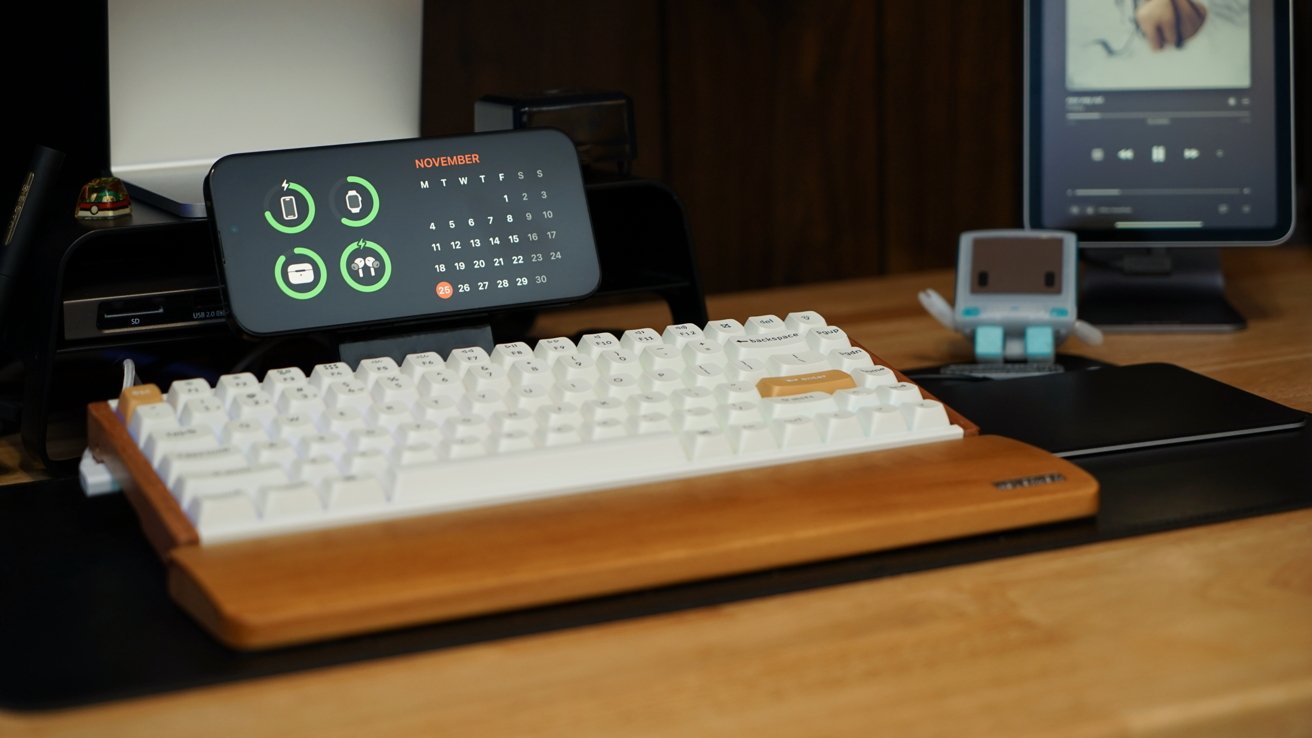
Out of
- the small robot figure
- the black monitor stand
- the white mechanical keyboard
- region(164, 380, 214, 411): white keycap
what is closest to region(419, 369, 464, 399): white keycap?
the white mechanical keyboard

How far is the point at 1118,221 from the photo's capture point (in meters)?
1.16

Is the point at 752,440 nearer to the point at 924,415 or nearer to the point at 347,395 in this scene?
the point at 924,415

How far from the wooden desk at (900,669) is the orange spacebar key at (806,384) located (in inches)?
6.0

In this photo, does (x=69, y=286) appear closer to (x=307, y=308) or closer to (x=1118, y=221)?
(x=307, y=308)

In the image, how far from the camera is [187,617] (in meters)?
0.54

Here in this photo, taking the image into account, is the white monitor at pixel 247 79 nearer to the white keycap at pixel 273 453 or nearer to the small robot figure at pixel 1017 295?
the white keycap at pixel 273 453

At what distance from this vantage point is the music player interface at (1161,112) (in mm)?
1137

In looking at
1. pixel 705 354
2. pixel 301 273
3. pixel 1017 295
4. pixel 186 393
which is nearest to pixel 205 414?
pixel 186 393

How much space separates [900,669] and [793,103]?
88cm

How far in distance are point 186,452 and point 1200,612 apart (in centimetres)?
43

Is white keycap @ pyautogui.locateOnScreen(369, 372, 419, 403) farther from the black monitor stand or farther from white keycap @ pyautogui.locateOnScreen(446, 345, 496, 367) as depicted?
the black monitor stand

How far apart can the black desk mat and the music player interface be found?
0.44 meters

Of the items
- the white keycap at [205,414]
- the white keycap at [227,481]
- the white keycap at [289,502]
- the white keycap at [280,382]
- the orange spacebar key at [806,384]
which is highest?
the white keycap at [280,382]

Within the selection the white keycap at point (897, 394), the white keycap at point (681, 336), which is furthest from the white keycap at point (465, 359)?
the white keycap at point (897, 394)
